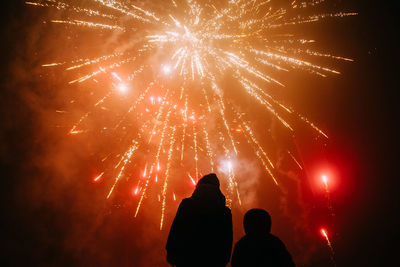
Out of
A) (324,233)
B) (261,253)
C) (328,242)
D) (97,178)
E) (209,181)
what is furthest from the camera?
(328,242)

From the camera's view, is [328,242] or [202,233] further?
[328,242]

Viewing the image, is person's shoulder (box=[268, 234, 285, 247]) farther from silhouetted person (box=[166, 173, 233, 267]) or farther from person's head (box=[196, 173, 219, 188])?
person's head (box=[196, 173, 219, 188])

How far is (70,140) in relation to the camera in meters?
5.96

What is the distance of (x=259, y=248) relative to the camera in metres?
1.68

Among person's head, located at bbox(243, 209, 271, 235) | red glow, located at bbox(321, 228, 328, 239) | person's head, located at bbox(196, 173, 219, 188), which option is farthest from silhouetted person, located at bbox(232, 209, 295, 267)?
red glow, located at bbox(321, 228, 328, 239)

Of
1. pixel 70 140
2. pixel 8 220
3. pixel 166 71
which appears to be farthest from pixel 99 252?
pixel 166 71

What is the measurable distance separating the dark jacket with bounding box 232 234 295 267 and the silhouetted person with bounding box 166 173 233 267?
0.58 feet

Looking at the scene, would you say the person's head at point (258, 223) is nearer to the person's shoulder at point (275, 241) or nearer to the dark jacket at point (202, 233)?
the person's shoulder at point (275, 241)

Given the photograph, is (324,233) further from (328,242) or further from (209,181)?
(209,181)

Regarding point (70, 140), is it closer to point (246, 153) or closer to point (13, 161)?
point (13, 161)

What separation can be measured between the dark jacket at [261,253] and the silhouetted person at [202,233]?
0.18 meters

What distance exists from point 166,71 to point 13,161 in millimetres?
4871

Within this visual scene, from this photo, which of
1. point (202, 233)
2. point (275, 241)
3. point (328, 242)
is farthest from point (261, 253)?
point (328, 242)

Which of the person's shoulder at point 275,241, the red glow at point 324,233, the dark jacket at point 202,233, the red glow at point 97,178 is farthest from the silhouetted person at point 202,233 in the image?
the red glow at point 324,233
